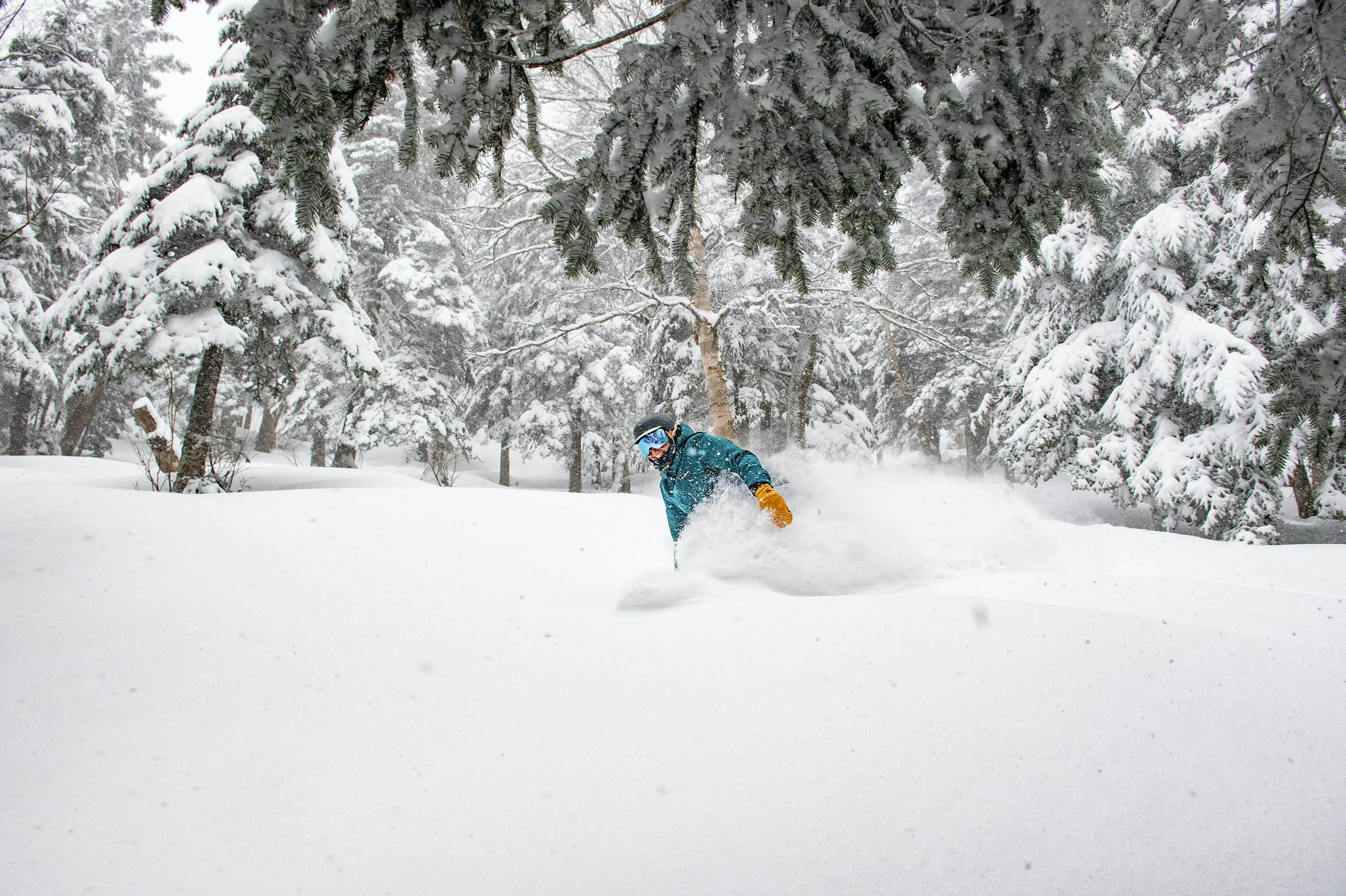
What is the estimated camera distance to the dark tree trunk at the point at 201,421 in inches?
367

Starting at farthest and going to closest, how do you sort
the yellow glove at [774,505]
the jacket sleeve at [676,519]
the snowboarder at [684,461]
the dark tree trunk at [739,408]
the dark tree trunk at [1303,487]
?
the dark tree trunk at [739,408] → the dark tree trunk at [1303,487] → the jacket sleeve at [676,519] → the snowboarder at [684,461] → the yellow glove at [774,505]

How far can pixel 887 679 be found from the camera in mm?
2762

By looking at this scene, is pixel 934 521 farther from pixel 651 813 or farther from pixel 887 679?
pixel 651 813

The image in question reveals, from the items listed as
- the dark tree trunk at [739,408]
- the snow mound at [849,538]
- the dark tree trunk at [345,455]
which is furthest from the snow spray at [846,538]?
the dark tree trunk at [345,455]

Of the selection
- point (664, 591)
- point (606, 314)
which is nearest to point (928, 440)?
point (606, 314)

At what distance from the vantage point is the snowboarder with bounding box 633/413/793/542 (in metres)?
5.15

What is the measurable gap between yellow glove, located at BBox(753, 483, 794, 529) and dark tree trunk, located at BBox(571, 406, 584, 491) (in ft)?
52.1

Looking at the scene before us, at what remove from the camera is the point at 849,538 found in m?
4.97

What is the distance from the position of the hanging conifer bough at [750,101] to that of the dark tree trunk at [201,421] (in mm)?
8572

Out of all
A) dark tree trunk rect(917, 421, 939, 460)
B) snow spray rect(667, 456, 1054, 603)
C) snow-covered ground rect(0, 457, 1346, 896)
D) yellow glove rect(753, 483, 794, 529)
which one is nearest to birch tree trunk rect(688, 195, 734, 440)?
snow spray rect(667, 456, 1054, 603)

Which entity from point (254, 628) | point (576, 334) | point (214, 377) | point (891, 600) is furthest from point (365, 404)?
point (891, 600)

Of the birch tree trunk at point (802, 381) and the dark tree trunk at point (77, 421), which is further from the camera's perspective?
the dark tree trunk at point (77, 421)

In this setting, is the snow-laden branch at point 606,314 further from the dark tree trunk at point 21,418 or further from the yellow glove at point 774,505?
the dark tree trunk at point 21,418

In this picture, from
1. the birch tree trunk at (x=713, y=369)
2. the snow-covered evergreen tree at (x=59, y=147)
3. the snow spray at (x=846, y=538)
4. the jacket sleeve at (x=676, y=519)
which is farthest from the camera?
the snow-covered evergreen tree at (x=59, y=147)
